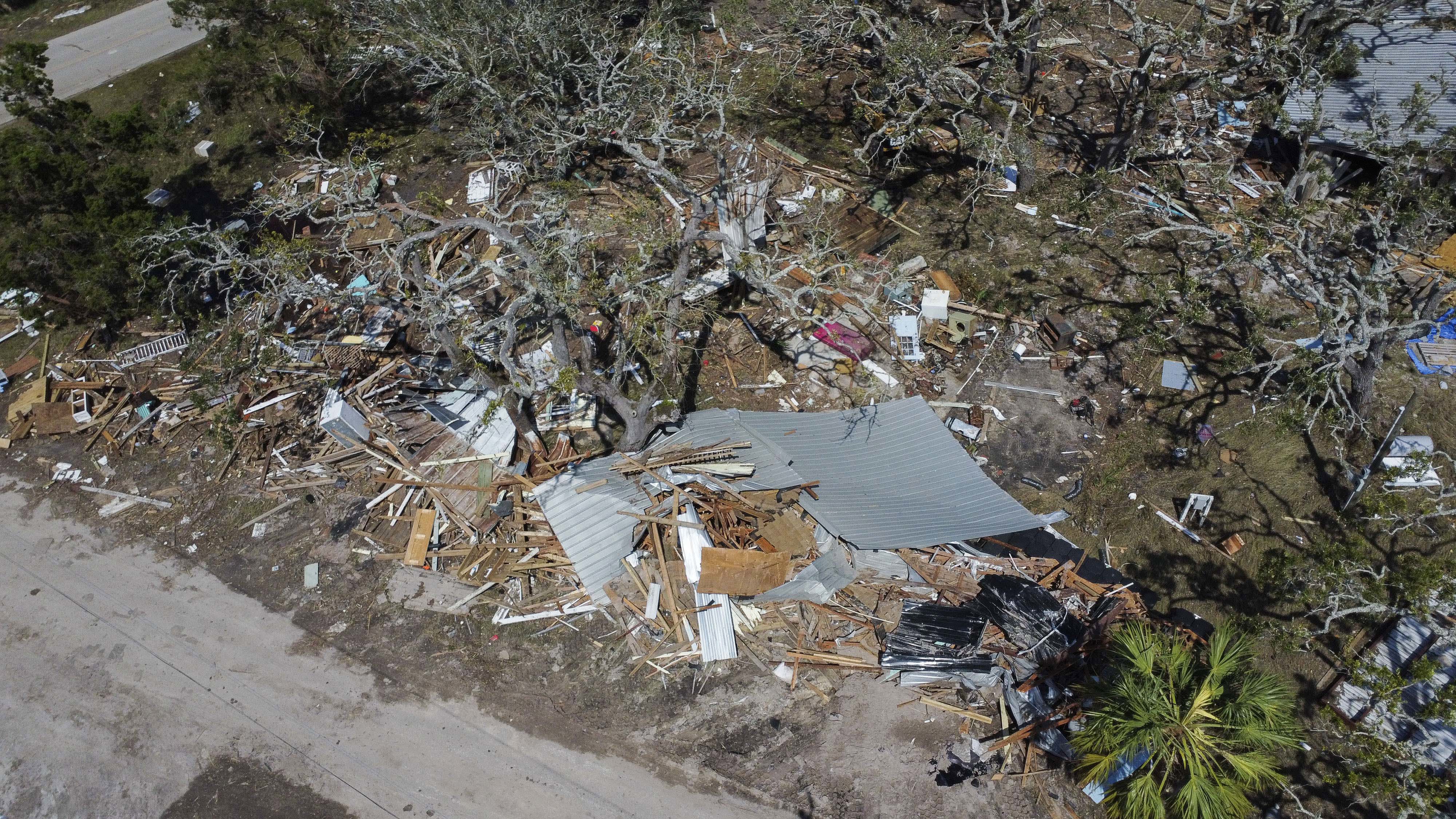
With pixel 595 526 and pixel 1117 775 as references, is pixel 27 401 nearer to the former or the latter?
→ pixel 595 526

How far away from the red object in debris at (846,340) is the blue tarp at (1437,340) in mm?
10024

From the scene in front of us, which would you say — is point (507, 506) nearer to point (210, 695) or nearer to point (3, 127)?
point (210, 695)

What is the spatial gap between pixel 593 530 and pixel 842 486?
407cm

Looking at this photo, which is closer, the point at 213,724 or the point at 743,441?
the point at 213,724

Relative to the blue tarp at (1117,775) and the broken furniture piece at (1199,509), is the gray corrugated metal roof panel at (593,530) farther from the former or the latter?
the broken furniture piece at (1199,509)

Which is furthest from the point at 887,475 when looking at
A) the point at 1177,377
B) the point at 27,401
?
the point at 27,401

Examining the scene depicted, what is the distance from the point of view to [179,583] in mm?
13578

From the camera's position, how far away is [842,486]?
12.9 meters

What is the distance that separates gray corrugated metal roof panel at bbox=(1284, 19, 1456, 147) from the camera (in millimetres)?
17281

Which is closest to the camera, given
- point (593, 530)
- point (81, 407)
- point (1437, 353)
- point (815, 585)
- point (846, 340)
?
point (815, 585)

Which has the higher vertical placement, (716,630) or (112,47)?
(112,47)

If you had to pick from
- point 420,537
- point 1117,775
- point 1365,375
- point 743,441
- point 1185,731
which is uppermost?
point 1365,375

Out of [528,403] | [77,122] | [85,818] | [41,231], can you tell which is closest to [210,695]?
[85,818]

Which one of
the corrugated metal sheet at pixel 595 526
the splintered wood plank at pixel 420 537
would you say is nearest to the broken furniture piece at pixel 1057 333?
the corrugated metal sheet at pixel 595 526
